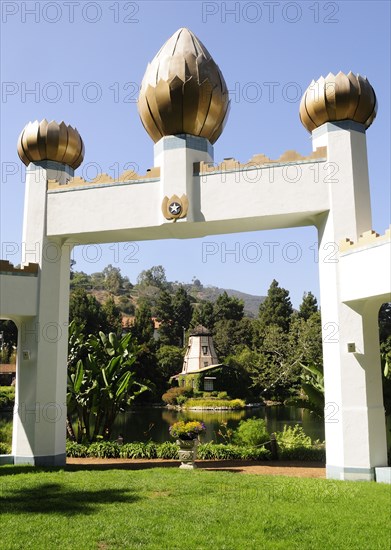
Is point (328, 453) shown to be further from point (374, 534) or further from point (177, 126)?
point (177, 126)

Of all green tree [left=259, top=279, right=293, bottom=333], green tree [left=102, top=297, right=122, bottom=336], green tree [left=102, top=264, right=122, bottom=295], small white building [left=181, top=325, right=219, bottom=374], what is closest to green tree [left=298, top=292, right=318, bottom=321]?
green tree [left=259, top=279, right=293, bottom=333]

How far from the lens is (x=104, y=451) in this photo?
14.6 m

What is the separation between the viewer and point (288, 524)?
277 inches

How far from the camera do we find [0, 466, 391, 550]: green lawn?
634 cm

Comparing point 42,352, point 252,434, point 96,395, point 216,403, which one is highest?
point 42,352

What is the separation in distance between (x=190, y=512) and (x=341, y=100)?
27.7ft

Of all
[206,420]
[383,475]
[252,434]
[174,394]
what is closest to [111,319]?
[174,394]

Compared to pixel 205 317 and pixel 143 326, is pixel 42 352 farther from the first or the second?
pixel 205 317

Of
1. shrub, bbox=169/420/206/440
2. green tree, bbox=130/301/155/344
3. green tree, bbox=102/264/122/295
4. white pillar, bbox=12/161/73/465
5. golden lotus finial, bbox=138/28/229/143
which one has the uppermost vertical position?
green tree, bbox=102/264/122/295

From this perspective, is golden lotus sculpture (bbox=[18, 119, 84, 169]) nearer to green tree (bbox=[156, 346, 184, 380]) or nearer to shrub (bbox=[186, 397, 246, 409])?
shrub (bbox=[186, 397, 246, 409])

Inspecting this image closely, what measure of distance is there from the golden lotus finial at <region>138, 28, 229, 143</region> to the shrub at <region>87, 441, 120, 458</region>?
27.1 ft

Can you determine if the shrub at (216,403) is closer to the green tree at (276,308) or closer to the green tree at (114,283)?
the green tree at (276,308)

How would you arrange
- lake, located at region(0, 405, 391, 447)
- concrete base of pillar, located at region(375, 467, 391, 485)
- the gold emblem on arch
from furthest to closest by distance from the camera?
lake, located at region(0, 405, 391, 447) < the gold emblem on arch < concrete base of pillar, located at region(375, 467, 391, 485)

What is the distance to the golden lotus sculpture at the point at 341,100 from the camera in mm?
11219
